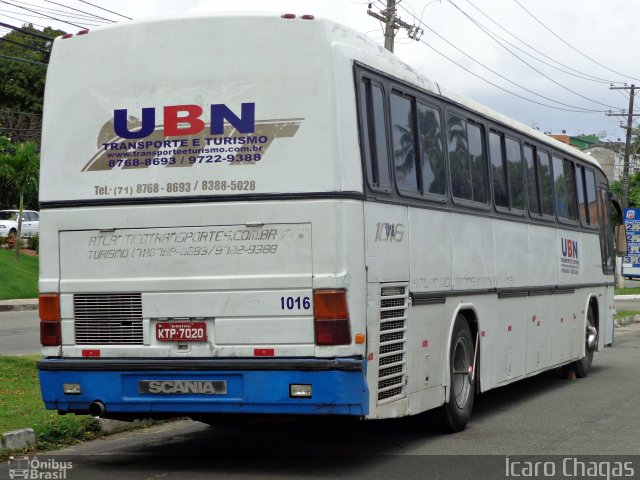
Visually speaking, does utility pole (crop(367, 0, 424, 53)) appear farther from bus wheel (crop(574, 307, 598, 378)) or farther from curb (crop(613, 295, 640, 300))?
curb (crop(613, 295, 640, 300))

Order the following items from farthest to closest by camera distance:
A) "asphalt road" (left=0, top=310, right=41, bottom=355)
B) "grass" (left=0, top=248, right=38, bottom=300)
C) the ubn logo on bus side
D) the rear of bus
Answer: "grass" (left=0, top=248, right=38, bottom=300) → "asphalt road" (left=0, top=310, right=41, bottom=355) → the ubn logo on bus side → the rear of bus

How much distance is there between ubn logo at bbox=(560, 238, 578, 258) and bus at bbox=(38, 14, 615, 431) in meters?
5.78

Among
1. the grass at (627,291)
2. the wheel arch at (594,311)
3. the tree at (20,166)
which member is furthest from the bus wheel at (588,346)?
the grass at (627,291)

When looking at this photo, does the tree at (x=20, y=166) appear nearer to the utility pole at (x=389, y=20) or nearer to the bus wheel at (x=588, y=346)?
the utility pole at (x=389, y=20)

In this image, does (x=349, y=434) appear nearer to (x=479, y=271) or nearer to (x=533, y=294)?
(x=479, y=271)

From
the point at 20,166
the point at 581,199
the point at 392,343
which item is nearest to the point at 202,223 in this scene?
the point at 392,343

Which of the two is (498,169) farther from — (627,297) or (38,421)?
(627,297)

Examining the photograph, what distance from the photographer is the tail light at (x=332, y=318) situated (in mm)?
8242

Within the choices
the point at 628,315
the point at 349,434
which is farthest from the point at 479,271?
the point at 628,315

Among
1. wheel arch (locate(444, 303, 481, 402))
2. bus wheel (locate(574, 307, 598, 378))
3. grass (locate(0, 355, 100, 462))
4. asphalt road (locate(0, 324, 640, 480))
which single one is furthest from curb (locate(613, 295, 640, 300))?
grass (locate(0, 355, 100, 462))

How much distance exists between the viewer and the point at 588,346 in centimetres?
1659

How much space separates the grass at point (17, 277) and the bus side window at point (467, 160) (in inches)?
934

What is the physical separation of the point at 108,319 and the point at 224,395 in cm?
113

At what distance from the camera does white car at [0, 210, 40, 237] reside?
4503cm
